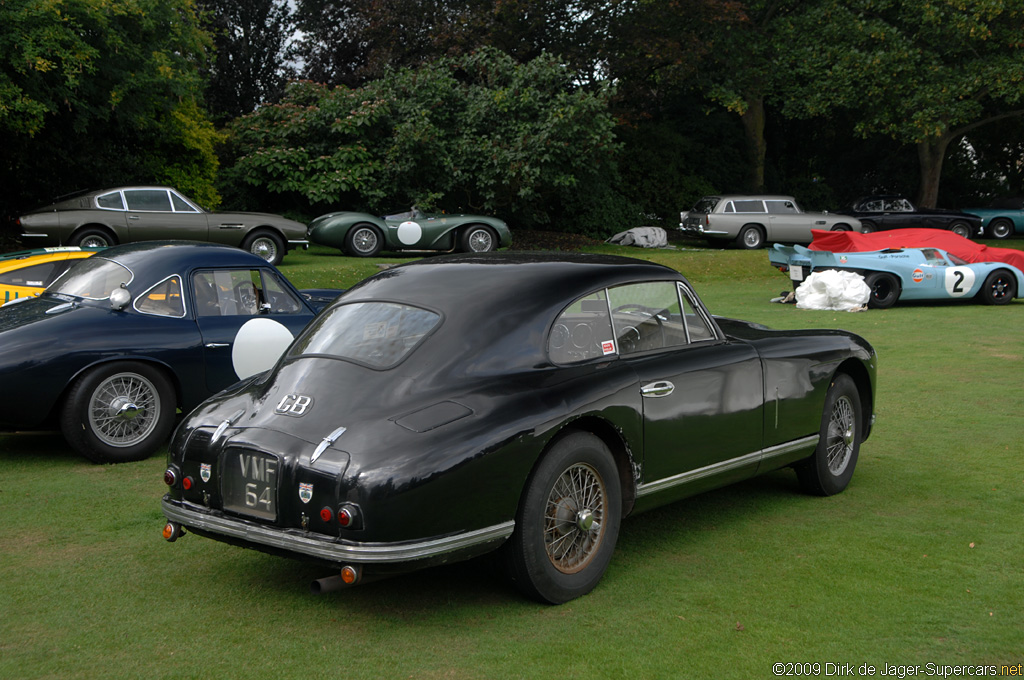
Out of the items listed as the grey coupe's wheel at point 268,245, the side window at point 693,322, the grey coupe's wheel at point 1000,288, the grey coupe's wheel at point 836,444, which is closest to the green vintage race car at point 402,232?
the grey coupe's wheel at point 268,245

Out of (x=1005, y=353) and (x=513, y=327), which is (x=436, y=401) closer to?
(x=513, y=327)

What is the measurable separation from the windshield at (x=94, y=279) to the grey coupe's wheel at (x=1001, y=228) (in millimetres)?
31428

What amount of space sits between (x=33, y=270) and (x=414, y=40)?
21.1 meters

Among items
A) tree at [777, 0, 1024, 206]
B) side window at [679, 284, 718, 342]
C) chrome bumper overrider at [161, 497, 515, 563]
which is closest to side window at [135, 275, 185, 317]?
chrome bumper overrider at [161, 497, 515, 563]

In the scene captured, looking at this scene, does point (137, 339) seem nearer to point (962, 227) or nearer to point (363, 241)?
point (363, 241)

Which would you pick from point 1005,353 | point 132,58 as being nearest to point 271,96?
point 132,58

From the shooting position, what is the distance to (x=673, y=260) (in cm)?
2255

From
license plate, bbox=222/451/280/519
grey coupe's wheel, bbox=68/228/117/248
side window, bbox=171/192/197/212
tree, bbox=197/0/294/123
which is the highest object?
tree, bbox=197/0/294/123

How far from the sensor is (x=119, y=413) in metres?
6.57

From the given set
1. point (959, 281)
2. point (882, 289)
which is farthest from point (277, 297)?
point (959, 281)

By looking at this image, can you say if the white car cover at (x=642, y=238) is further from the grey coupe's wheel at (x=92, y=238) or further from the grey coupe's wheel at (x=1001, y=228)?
the grey coupe's wheel at (x=92, y=238)

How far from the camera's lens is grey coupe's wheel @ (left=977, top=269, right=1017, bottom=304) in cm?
1622

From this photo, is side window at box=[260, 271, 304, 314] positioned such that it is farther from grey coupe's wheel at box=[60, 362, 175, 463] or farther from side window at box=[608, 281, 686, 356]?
side window at box=[608, 281, 686, 356]

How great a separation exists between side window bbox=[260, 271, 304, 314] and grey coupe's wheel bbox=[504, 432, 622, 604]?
4117 millimetres
